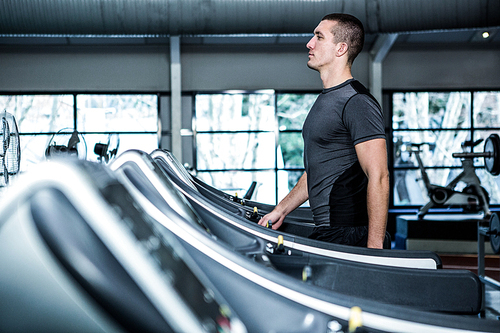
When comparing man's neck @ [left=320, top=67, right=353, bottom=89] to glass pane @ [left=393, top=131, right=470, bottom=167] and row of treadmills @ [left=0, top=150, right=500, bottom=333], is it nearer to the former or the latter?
row of treadmills @ [left=0, top=150, right=500, bottom=333]

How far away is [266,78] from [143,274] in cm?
797

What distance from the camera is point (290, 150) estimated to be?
8.22 metres

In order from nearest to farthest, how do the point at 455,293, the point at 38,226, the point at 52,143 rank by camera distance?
the point at 38,226
the point at 455,293
the point at 52,143

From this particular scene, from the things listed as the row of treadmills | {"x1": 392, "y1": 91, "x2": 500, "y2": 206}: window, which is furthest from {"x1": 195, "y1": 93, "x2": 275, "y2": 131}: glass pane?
the row of treadmills

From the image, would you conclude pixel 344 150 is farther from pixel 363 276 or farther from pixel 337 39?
pixel 363 276

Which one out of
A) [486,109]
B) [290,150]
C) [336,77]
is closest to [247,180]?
[290,150]

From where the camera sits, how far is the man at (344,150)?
1.57 metres

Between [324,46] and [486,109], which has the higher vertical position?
[486,109]

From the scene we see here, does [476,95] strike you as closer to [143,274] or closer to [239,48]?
[239,48]

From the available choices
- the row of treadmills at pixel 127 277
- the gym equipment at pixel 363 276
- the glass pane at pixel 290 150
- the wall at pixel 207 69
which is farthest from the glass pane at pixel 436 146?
the row of treadmills at pixel 127 277

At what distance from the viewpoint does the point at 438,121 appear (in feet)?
27.2

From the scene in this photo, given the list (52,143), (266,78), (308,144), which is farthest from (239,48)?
(308,144)

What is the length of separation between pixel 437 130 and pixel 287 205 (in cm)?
709

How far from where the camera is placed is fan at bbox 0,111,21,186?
102 inches
